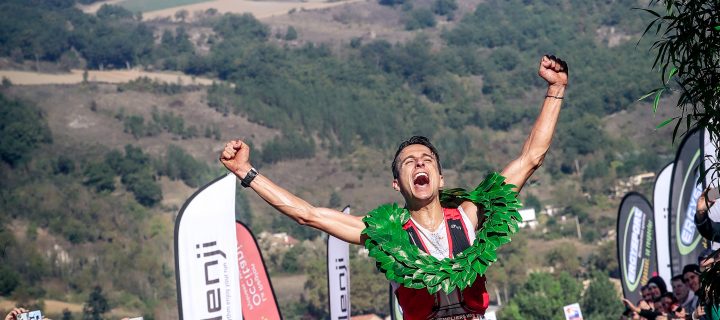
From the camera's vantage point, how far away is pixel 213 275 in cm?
1708

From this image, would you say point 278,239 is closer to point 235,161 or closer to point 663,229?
point 663,229

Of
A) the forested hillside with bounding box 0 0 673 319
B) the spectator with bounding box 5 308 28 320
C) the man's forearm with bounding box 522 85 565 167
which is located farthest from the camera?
the forested hillside with bounding box 0 0 673 319

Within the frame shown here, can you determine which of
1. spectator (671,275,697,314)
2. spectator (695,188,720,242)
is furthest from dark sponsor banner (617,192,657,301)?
spectator (695,188,720,242)

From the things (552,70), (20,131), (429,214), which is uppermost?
(20,131)

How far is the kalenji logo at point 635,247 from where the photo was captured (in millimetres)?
23016

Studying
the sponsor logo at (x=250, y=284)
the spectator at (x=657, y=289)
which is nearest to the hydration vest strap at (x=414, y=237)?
the spectator at (x=657, y=289)

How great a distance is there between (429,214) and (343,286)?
454 inches

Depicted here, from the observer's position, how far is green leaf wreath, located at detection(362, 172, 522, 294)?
8.04m

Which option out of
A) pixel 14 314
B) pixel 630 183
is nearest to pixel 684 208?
pixel 14 314

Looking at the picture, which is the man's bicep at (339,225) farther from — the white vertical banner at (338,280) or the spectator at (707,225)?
the white vertical banner at (338,280)

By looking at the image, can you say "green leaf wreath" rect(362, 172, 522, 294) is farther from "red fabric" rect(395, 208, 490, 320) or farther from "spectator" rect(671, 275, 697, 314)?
"spectator" rect(671, 275, 697, 314)

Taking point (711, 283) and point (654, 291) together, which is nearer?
point (711, 283)

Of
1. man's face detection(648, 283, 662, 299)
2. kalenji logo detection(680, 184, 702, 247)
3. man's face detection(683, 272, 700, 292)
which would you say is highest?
kalenji logo detection(680, 184, 702, 247)

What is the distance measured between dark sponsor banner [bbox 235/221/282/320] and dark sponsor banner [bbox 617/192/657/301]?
5.85 metres
